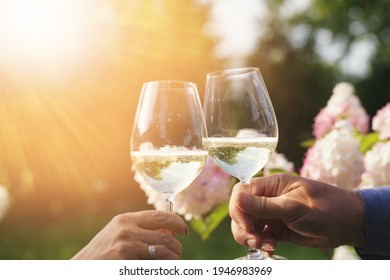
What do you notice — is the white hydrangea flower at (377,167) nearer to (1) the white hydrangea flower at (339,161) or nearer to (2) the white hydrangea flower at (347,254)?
(1) the white hydrangea flower at (339,161)

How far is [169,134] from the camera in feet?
5.30

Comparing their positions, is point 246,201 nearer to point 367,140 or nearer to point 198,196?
point 198,196

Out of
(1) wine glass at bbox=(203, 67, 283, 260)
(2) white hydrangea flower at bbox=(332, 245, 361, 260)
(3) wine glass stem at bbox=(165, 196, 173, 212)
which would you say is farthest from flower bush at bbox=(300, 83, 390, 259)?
(3) wine glass stem at bbox=(165, 196, 173, 212)

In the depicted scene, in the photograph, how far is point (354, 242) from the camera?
1.98 meters

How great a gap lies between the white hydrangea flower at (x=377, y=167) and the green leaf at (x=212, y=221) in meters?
0.68

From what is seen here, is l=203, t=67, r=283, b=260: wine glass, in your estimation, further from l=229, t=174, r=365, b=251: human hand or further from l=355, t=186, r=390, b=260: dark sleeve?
l=355, t=186, r=390, b=260: dark sleeve

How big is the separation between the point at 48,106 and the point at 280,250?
13.1 ft

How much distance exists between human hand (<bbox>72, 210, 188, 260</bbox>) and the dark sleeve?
839 mm

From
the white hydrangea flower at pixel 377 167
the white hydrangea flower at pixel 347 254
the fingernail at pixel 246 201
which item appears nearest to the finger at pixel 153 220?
the fingernail at pixel 246 201

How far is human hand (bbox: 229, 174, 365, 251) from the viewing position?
1.77 metres

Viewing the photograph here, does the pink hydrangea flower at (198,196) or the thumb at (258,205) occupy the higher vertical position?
the thumb at (258,205)

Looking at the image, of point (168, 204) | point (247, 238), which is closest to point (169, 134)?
point (168, 204)

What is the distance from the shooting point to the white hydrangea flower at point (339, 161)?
2.36m

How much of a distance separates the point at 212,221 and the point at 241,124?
786mm
